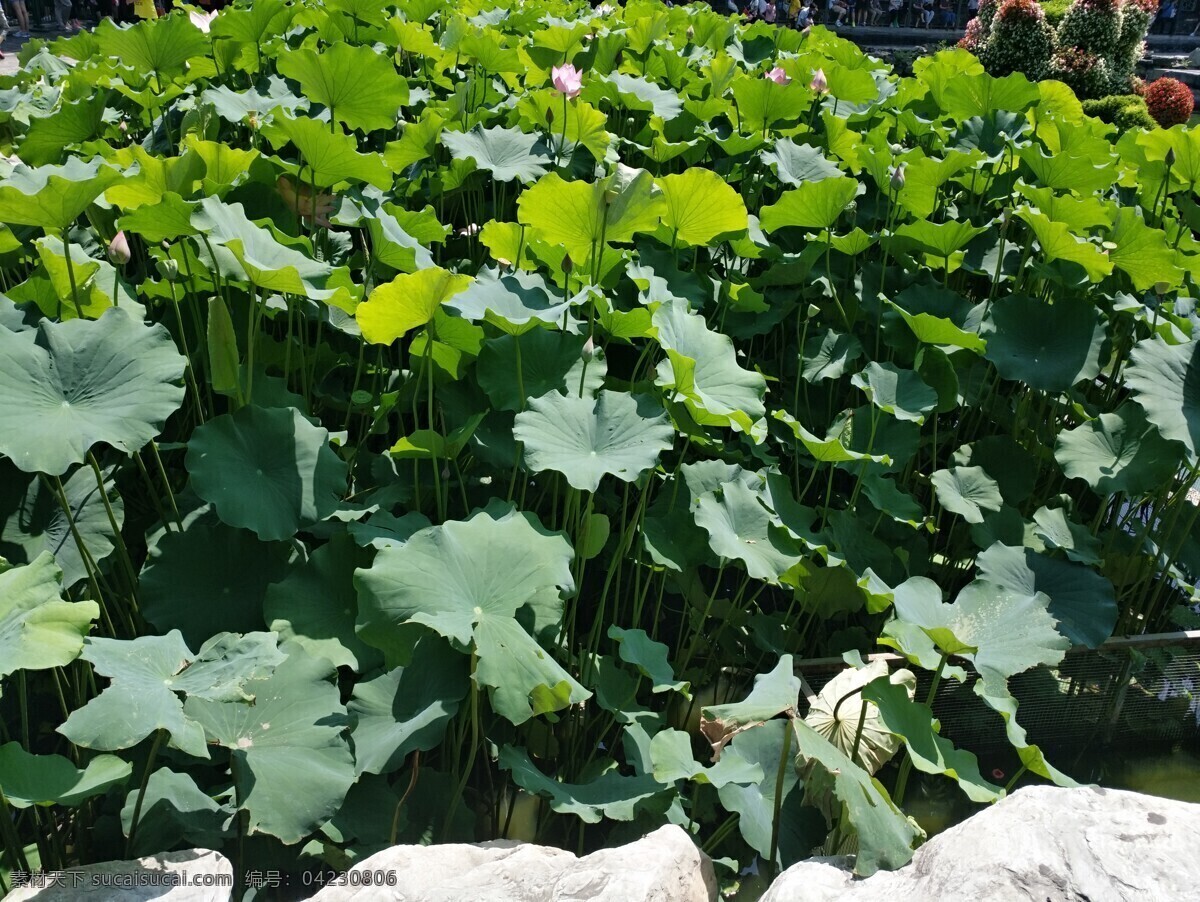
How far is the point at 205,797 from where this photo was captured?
1413mm

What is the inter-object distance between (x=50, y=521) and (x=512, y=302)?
0.86 metres

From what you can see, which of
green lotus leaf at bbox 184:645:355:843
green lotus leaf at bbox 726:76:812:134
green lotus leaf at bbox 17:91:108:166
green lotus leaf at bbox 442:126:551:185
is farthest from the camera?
green lotus leaf at bbox 726:76:812:134

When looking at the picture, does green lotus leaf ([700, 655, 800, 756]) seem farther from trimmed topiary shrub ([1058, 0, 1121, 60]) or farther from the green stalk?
trimmed topiary shrub ([1058, 0, 1121, 60])

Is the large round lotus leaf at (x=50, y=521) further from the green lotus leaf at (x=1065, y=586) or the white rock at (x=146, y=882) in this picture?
the green lotus leaf at (x=1065, y=586)

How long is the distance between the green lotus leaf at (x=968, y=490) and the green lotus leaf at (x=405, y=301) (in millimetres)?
1207

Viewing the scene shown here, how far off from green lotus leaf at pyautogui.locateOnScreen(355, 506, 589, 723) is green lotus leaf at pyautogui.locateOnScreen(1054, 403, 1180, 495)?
4.20ft

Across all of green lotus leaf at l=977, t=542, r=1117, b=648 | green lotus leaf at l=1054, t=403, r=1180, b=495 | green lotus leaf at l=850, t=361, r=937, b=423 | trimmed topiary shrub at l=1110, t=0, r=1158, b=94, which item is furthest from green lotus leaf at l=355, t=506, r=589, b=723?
trimmed topiary shrub at l=1110, t=0, r=1158, b=94

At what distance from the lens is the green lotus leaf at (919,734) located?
1532 millimetres

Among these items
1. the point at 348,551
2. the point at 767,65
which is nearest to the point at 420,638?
the point at 348,551

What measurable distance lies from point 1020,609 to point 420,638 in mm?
1034

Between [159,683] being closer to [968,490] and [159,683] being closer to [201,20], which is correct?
[968,490]

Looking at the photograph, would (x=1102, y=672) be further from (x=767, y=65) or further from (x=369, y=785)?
(x=767, y=65)

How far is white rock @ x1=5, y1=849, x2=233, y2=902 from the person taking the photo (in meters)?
1.14

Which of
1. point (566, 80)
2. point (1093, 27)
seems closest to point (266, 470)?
point (566, 80)
